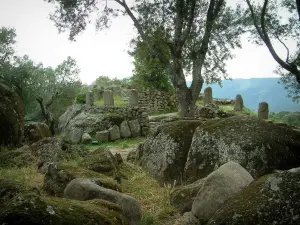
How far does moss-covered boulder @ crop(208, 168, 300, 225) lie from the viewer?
3.07 meters

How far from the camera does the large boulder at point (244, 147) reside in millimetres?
5621

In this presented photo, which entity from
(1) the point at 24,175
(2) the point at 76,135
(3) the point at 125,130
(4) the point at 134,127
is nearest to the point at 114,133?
(3) the point at 125,130

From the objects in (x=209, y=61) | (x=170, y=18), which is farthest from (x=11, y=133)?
(x=209, y=61)

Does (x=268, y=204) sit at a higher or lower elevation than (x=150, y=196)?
higher

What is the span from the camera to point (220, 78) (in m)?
19.1

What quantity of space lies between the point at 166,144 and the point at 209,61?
500 inches

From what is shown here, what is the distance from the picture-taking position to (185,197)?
518 centimetres

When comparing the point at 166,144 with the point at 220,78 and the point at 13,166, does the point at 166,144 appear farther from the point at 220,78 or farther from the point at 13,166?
the point at 220,78

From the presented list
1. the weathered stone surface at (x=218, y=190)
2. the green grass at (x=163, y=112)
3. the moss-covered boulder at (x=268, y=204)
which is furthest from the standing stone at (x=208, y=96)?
the moss-covered boulder at (x=268, y=204)

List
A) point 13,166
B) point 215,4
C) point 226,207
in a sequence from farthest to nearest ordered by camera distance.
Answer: point 215,4
point 13,166
point 226,207

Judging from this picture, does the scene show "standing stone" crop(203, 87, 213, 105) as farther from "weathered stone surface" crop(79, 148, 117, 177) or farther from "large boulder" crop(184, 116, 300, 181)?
"large boulder" crop(184, 116, 300, 181)

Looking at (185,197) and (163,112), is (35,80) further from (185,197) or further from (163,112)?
(185,197)

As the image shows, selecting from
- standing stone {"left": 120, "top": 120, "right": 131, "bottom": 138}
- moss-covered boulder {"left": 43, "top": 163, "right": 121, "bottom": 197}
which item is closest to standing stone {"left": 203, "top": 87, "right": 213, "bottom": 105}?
standing stone {"left": 120, "top": 120, "right": 131, "bottom": 138}

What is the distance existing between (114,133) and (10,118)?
10.3 meters
